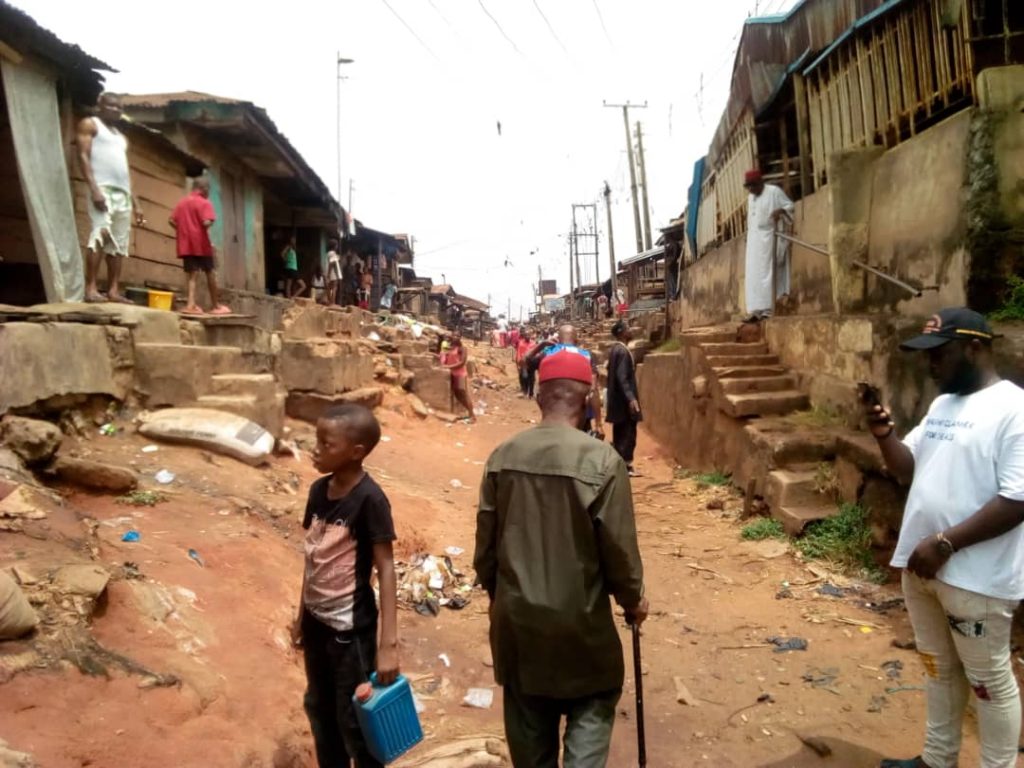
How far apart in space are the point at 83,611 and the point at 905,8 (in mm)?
7468

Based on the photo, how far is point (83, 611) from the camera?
9.24 ft

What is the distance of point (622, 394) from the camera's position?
761 cm

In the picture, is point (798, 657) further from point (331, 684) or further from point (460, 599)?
point (331, 684)

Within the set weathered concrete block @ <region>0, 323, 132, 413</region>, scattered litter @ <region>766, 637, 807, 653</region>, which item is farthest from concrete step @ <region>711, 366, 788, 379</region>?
weathered concrete block @ <region>0, 323, 132, 413</region>

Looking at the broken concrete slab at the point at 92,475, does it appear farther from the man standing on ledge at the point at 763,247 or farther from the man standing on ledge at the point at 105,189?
the man standing on ledge at the point at 763,247

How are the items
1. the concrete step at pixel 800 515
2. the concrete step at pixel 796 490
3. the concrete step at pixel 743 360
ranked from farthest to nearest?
the concrete step at pixel 743 360 → the concrete step at pixel 796 490 → the concrete step at pixel 800 515

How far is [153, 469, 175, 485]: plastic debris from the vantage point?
4.86m

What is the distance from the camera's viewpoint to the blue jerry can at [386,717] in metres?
2.35

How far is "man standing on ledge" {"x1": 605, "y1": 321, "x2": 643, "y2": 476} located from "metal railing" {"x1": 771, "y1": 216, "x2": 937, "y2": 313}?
2.04 meters

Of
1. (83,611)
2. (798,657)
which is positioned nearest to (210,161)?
(83,611)

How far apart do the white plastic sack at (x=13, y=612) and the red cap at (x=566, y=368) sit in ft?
6.32

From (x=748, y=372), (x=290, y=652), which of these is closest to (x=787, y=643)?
(x=290, y=652)

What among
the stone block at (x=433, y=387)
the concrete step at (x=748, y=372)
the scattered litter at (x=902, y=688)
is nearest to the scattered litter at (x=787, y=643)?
the scattered litter at (x=902, y=688)

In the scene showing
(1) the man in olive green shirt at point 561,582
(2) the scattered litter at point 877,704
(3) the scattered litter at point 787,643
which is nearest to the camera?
(1) the man in olive green shirt at point 561,582
